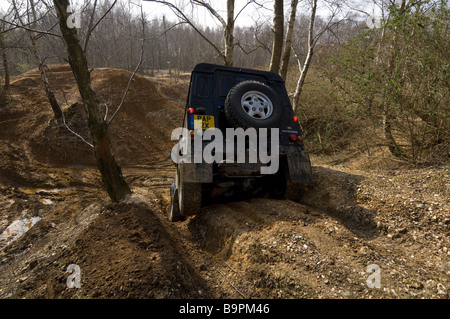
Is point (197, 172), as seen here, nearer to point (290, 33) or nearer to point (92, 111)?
point (92, 111)

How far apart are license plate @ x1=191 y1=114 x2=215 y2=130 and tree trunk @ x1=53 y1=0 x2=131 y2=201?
5.04 ft

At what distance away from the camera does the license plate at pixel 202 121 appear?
413 centimetres

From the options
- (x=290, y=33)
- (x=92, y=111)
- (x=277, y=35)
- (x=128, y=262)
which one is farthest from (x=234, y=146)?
(x=290, y=33)

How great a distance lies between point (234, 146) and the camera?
4.06 m

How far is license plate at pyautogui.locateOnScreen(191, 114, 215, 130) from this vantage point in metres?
4.13

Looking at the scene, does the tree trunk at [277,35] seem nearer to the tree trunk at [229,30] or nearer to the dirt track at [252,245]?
the tree trunk at [229,30]

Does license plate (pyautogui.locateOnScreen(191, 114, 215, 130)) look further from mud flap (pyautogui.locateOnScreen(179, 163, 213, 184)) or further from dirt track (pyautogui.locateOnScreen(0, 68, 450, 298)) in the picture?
dirt track (pyautogui.locateOnScreen(0, 68, 450, 298))

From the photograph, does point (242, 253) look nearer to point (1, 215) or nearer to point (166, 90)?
point (1, 215)

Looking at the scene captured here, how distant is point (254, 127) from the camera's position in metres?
3.96

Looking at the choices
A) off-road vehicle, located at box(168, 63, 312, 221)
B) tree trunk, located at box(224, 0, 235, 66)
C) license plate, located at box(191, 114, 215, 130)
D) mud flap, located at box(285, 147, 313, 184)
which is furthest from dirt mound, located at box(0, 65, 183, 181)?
mud flap, located at box(285, 147, 313, 184)

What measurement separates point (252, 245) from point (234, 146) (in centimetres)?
155

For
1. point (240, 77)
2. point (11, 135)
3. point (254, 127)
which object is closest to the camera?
point (254, 127)
